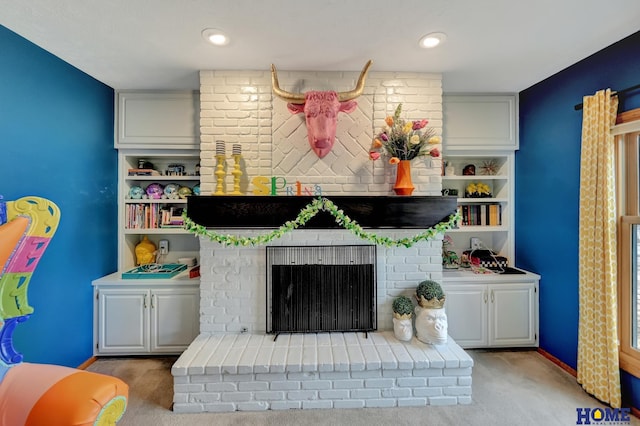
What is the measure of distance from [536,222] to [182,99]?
11.9ft

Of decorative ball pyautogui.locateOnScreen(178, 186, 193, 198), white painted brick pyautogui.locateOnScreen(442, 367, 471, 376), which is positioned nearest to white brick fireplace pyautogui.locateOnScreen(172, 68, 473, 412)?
white painted brick pyautogui.locateOnScreen(442, 367, 471, 376)

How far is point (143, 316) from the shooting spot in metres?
2.54

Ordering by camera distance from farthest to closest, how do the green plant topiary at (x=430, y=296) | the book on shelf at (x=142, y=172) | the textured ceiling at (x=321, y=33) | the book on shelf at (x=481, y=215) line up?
1. the book on shelf at (x=481, y=215)
2. the book on shelf at (x=142, y=172)
3. the green plant topiary at (x=430, y=296)
4. the textured ceiling at (x=321, y=33)

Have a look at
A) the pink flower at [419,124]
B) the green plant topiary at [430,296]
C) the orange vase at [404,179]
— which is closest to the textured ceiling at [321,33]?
the pink flower at [419,124]

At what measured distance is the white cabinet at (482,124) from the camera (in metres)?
2.86

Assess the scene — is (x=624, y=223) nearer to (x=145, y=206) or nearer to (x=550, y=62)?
(x=550, y=62)

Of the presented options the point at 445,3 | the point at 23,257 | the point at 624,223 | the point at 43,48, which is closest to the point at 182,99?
the point at 43,48

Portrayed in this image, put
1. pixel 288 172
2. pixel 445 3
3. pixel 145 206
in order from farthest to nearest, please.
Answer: pixel 145 206 → pixel 288 172 → pixel 445 3

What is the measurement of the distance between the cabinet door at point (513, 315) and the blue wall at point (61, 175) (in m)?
3.69

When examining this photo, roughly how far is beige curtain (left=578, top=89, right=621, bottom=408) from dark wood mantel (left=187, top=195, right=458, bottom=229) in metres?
1.04

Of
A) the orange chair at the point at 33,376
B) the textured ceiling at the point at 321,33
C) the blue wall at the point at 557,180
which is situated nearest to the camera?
the orange chair at the point at 33,376

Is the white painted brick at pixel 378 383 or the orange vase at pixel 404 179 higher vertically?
the orange vase at pixel 404 179

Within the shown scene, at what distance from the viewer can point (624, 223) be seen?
195 centimetres

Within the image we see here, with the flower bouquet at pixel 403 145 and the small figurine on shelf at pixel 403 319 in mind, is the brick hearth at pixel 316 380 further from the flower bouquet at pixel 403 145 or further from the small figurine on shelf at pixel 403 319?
the flower bouquet at pixel 403 145
